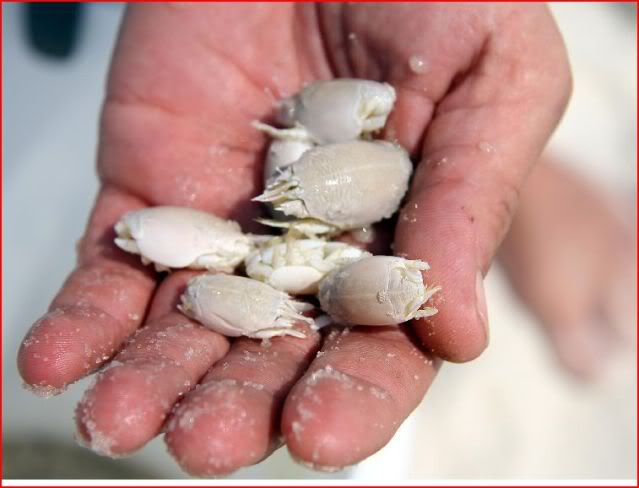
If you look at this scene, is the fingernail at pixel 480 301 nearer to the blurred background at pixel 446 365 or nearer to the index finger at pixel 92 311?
the index finger at pixel 92 311

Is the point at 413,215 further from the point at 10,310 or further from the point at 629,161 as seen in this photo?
the point at 629,161

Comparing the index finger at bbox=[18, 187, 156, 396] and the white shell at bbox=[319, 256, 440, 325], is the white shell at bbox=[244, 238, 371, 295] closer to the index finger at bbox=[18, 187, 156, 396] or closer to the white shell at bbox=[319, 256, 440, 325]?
the white shell at bbox=[319, 256, 440, 325]

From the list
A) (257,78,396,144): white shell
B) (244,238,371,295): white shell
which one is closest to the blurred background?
(244,238,371,295): white shell

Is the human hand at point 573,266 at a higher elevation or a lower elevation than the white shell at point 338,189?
lower

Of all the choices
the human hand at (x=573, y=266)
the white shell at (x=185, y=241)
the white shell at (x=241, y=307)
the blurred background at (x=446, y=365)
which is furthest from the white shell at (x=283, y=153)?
the human hand at (x=573, y=266)

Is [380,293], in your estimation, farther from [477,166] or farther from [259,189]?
[259,189]

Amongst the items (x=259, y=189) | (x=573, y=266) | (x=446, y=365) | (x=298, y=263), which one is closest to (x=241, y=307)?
(x=298, y=263)

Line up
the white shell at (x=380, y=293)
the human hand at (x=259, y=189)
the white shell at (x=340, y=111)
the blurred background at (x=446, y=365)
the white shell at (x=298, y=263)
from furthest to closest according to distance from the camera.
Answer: the blurred background at (x=446, y=365)
the white shell at (x=340, y=111)
the white shell at (x=298, y=263)
the white shell at (x=380, y=293)
the human hand at (x=259, y=189)
